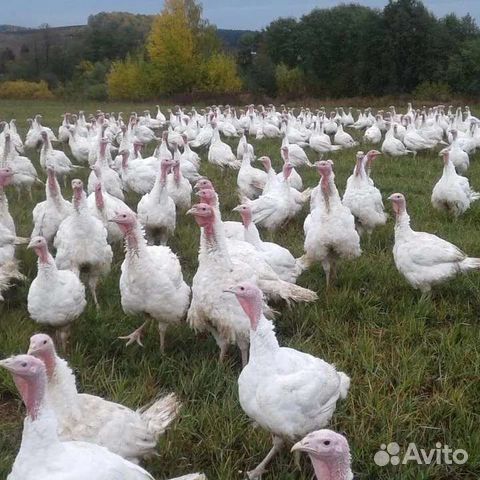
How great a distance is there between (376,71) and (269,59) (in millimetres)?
10216

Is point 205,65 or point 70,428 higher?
point 205,65

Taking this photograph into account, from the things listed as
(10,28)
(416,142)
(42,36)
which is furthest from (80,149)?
(10,28)

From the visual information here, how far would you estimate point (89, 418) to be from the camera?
140 inches

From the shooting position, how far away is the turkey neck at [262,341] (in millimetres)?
3887

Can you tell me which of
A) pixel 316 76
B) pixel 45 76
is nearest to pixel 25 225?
pixel 316 76

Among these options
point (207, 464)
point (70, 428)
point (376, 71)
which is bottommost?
point (207, 464)

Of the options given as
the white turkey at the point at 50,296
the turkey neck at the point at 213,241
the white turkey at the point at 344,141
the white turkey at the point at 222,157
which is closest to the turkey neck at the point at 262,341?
the turkey neck at the point at 213,241

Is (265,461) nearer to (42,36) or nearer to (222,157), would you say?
(222,157)

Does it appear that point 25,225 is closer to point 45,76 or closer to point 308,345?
point 308,345

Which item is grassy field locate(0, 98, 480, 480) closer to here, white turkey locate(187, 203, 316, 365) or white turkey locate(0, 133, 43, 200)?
white turkey locate(187, 203, 316, 365)

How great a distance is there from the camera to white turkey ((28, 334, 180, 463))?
11.5ft

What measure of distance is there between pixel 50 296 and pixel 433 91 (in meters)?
35.6

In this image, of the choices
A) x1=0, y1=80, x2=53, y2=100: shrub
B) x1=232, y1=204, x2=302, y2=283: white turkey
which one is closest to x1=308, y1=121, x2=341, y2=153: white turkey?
x1=232, y1=204, x2=302, y2=283: white turkey

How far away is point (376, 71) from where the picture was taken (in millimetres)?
40281
